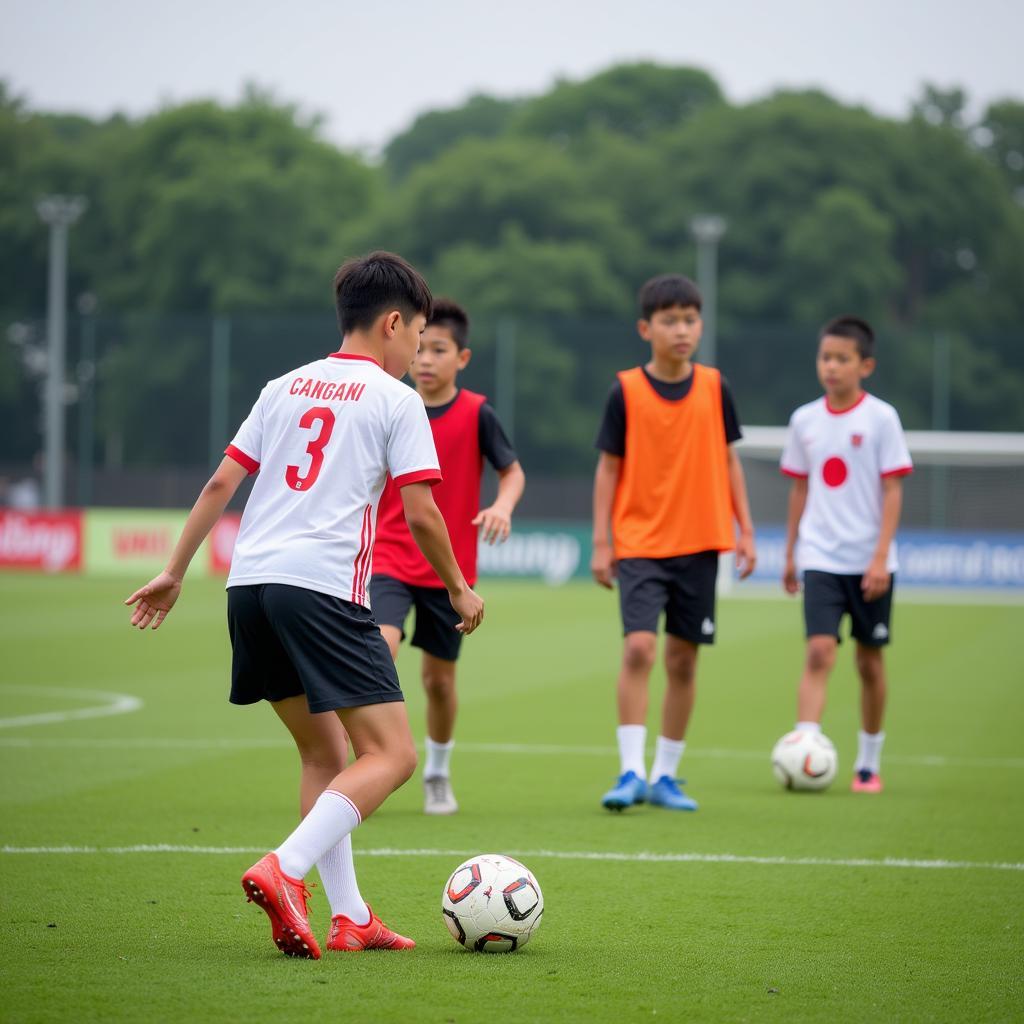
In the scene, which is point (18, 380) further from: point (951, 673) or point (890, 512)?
point (890, 512)

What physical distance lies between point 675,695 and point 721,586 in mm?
19677

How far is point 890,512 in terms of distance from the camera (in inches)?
332

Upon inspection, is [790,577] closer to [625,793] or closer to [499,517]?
[625,793]

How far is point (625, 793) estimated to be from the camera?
761 cm

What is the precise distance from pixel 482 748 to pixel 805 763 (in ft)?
7.75

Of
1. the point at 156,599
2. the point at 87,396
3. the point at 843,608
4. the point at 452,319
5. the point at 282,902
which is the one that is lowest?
the point at 282,902

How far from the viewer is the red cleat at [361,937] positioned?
4902mm

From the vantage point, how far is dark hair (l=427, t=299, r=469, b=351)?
7.61 m

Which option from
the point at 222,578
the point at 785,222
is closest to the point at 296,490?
the point at 222,578

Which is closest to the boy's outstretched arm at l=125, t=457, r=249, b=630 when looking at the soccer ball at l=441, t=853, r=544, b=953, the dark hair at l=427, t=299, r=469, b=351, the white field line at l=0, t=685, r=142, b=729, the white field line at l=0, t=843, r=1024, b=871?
the soccer ball at l=441, t=853, r=544, b=953

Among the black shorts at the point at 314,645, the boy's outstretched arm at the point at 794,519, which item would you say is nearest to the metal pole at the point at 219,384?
the boy's outstretched arm at the point at 794,519

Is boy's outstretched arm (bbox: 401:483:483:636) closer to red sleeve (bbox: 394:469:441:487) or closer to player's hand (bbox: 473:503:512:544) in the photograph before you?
red sleeve (bbox: 394:469:441:487)

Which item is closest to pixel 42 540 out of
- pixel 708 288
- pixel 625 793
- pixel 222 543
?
pixel 222 543

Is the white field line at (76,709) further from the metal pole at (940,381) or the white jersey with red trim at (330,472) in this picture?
the metal pole at (940,381)
